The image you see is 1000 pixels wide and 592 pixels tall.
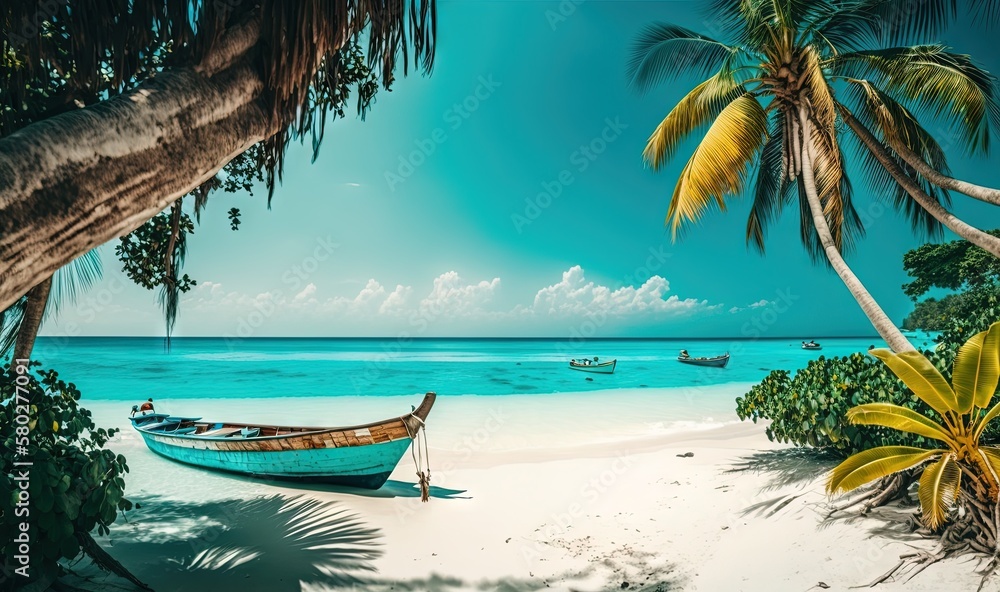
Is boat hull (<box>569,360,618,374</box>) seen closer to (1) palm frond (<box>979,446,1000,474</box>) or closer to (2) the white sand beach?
(2) the white sand beach

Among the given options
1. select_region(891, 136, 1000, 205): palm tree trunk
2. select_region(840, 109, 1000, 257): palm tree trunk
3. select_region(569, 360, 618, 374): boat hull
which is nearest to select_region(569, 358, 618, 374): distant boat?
select_region(569, 360, 618, 374): boat hull

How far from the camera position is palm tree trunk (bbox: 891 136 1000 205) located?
5.26 m

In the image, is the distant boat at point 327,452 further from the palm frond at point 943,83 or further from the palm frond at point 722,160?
the palm frond at point 943,83

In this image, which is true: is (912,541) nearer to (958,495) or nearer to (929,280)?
(958,495)

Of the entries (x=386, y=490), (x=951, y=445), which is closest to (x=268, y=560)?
(x=386, y=490)

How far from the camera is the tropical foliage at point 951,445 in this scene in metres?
3.72

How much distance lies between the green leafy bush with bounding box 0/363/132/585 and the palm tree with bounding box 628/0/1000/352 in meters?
7.13

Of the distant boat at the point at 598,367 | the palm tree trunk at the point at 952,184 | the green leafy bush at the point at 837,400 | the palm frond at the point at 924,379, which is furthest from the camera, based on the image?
the distant boat at the point at 598,367

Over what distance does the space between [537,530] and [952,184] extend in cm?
664

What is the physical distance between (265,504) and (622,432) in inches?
400

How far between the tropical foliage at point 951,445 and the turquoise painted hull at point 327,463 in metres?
6.16

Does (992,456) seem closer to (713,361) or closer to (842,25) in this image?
(842,25)

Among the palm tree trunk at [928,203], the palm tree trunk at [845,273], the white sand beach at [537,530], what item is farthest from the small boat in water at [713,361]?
the palm tree trunk at [845,273]

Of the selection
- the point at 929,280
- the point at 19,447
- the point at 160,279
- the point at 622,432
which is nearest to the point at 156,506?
the point at 160,279
